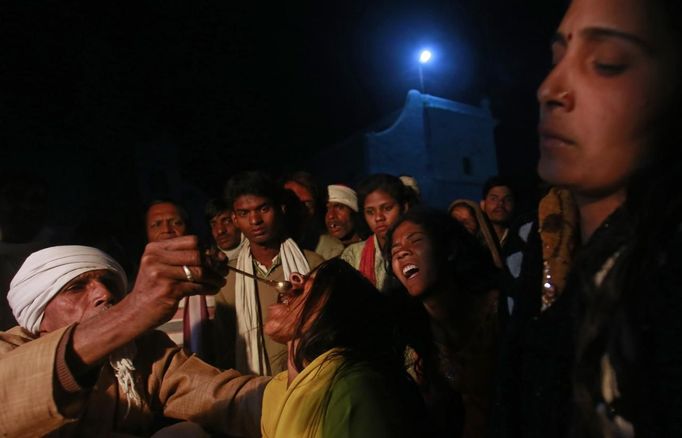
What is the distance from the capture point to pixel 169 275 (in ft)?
5.24

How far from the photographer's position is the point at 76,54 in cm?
1147

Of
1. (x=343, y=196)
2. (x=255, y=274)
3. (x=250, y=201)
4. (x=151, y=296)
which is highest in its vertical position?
(x=343, y=196)

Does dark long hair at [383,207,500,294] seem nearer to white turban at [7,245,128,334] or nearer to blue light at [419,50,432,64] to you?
white turban at [7,245,128,334]

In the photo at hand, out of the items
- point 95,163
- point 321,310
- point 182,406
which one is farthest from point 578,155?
point 95,163


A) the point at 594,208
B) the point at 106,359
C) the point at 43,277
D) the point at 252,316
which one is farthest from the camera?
the point at 252,316

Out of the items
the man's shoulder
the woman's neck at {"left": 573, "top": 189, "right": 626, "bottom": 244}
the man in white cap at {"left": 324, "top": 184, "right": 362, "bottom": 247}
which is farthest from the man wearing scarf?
the woman's neck at {"left": 573, "top": 189, "right": 626, "bottom": 244}

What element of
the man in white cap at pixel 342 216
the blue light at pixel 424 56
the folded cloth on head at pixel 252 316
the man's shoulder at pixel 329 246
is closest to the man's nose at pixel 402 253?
the folded cloth on head at pixel 252 316

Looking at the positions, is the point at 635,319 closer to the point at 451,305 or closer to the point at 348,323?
the point at 348,323

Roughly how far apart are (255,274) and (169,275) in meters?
2.61

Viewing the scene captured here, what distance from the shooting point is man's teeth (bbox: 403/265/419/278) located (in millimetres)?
2955

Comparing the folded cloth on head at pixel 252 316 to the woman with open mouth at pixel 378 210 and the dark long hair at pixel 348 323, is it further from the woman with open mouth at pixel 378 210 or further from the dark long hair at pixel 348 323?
the dark long hair at pixel 348 323

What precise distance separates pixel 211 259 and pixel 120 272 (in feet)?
4.29

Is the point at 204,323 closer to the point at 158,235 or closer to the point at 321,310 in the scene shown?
Result: the point at 158,235

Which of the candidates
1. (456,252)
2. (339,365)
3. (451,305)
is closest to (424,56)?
(456,252)
